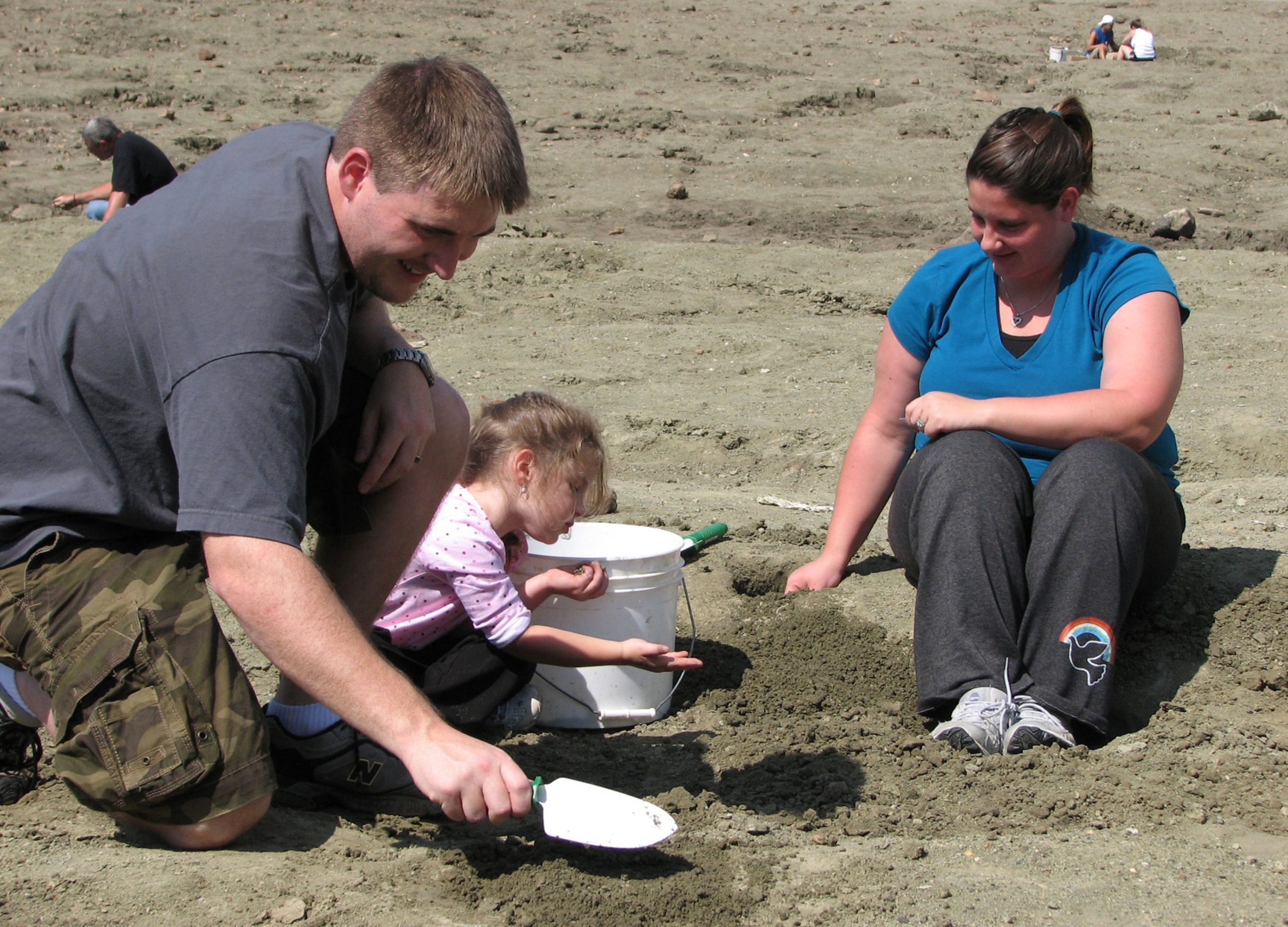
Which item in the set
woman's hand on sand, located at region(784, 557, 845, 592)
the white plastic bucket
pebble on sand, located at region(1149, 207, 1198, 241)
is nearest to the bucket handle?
the white plastic bucket

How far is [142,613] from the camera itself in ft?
6.62

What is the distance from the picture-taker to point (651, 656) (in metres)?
2.67

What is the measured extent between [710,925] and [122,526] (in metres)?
1.20

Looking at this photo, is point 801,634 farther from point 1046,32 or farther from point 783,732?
point 1046,32

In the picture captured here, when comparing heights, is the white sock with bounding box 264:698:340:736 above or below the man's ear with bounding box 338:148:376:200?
below

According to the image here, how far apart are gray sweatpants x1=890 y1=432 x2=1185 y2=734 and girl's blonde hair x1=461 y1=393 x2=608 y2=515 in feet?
2.54

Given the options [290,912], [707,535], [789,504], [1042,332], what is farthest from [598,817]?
[789,504]

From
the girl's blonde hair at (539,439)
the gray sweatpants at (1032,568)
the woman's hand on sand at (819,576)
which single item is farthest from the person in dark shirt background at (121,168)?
the gray sweatpants at (1032,568)

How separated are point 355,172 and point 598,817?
1108mm

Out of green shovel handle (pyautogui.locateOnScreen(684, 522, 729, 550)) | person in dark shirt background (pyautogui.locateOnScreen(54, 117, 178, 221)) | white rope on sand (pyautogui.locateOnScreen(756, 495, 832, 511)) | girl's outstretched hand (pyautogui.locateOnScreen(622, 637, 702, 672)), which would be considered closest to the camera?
girl's outstretched hand (pyautogui.locateOnScreen(622, 637, 702, 672))

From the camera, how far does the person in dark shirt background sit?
8.25m

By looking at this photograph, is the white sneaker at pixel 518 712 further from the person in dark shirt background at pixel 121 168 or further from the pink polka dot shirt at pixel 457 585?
the person in dark shirt background at pixel 121 168

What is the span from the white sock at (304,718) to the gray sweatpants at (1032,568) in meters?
1.26

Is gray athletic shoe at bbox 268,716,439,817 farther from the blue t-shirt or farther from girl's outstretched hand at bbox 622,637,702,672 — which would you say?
the blue t-shirt
